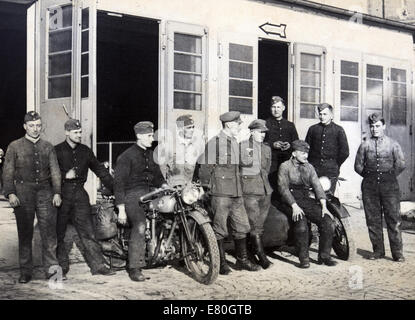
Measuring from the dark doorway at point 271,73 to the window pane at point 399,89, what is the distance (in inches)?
106

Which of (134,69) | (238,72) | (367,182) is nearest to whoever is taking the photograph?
A: (367,182)

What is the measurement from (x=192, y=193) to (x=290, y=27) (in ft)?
19.1

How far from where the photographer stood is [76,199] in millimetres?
5918

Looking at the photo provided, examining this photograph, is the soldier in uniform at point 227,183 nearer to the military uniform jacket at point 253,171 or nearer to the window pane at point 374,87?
the military uniform jacket at point 253,171

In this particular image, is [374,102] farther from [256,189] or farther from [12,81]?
[12,81]

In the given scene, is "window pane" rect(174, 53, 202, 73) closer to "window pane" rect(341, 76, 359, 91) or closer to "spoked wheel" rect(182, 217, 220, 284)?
"window pane" rect(341, 76, 359, 91)

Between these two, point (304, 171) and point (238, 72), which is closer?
point (304, 171)

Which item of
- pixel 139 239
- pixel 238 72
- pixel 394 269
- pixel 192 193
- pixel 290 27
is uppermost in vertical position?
pixel 290 27

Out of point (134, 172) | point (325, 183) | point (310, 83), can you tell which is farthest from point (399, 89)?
point (134, 172)

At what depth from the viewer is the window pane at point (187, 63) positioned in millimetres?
8906

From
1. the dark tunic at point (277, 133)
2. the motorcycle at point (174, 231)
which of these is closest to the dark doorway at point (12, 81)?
the dark tunic at point (277, 133)
